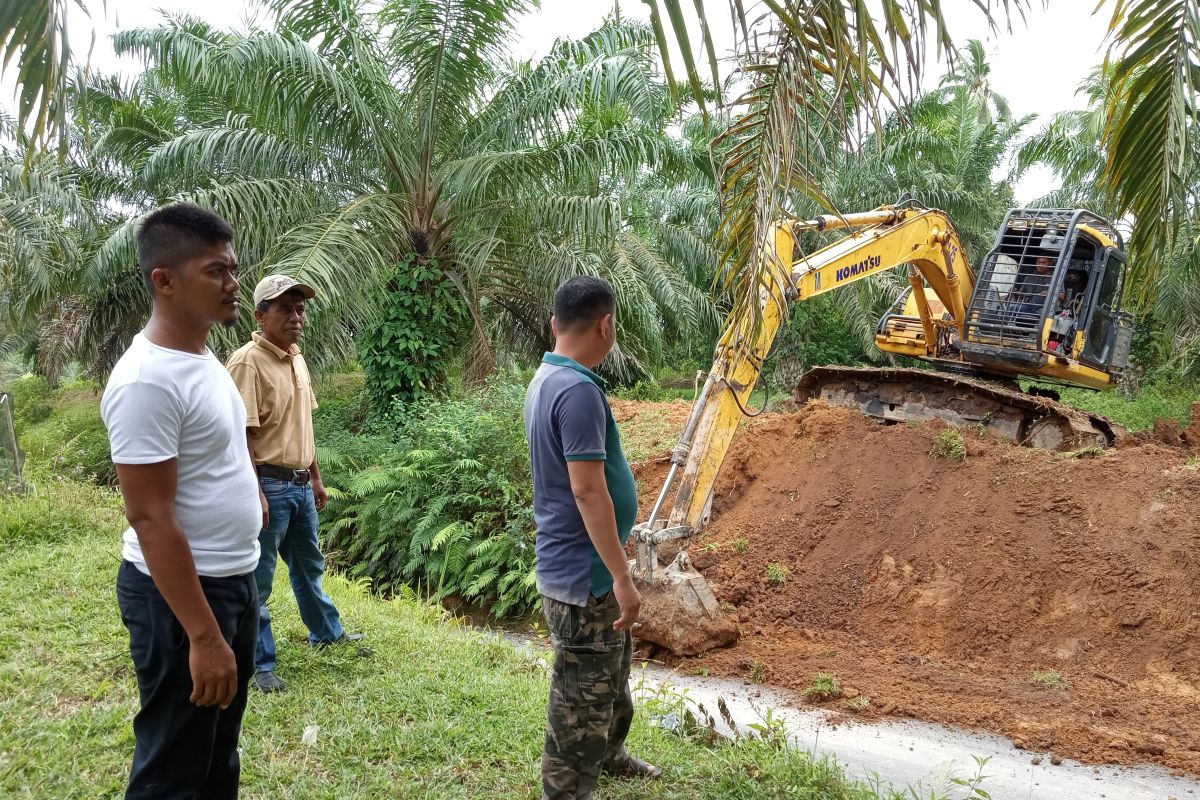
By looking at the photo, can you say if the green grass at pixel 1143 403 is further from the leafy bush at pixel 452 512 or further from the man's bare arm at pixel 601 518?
the man's bare arm at pixel 601 518

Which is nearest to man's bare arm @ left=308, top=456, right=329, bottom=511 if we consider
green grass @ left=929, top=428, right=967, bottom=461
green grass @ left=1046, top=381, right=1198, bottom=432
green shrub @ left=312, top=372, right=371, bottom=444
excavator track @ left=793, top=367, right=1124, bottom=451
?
green grass @ left=929, top=428, right=967, bottom=461

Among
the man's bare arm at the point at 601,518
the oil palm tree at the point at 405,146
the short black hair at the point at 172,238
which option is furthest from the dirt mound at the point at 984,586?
the oil palm tree at the point at 405,146

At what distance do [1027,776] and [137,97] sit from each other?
1507 centimetres

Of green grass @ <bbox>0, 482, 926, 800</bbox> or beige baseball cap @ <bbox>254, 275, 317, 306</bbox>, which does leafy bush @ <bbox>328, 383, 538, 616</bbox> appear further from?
beige baseball cap @ <bbox>254, 275, 317, 306</bbox>

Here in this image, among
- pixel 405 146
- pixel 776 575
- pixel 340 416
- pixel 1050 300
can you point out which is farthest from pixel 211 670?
pixel 340 416

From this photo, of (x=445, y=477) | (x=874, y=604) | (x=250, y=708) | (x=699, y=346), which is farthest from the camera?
(x=699, y=346)

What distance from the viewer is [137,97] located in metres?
14.1

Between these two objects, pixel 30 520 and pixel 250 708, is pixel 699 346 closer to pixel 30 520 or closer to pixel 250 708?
pixel 30 520

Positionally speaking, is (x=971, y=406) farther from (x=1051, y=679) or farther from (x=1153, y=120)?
(x=1153, y=120)

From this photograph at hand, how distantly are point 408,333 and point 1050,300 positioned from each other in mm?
8038

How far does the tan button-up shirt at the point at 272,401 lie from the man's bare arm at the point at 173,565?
6.30 feet

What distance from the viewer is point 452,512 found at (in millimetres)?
9477

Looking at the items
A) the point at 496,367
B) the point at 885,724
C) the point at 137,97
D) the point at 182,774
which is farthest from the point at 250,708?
the point at 137,97

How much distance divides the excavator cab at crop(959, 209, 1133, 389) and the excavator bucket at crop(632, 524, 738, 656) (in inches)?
191
